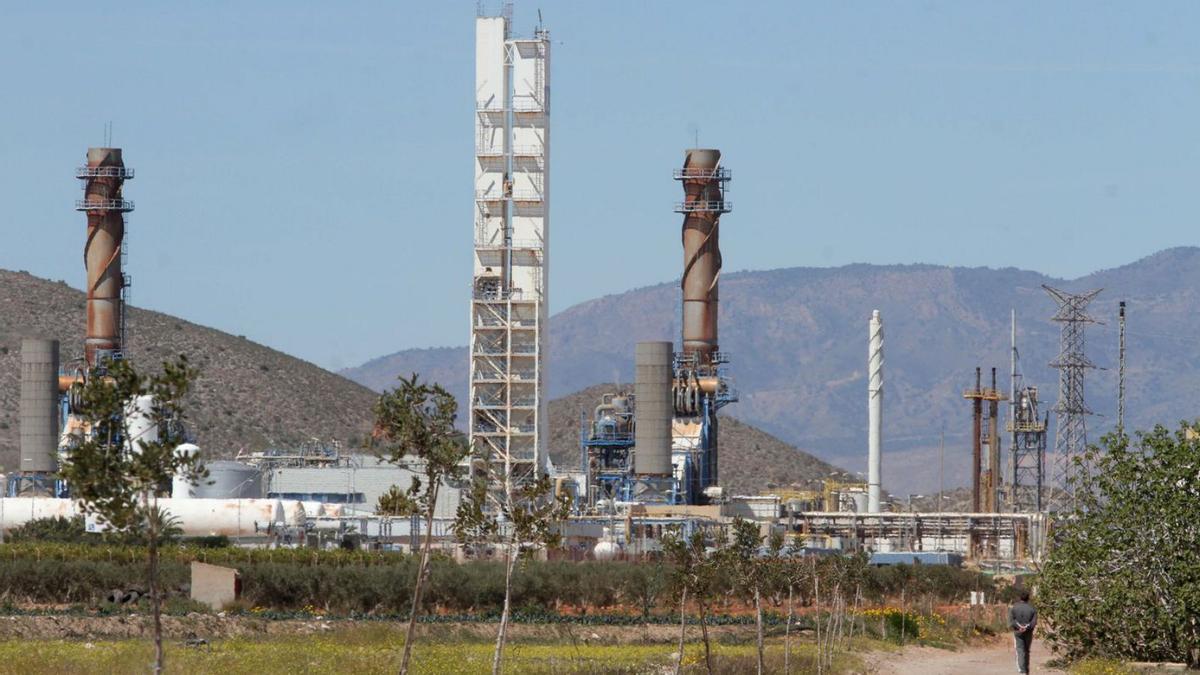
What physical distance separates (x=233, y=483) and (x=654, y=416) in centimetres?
2255

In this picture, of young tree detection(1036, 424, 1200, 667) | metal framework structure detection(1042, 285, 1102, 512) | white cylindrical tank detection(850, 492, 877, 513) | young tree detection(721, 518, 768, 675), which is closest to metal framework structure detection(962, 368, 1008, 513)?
metal framework structure detection(1042, 285, 1102, 512)

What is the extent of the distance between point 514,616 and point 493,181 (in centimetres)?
5185

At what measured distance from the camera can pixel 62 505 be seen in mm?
105438

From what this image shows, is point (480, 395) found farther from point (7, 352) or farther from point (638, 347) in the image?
point (7, 352)

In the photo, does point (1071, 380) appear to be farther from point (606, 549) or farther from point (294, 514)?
point (294, 514)

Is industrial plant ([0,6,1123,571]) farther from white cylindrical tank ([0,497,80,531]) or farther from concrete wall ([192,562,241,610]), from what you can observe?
concrete wall ([192,562,241,610])

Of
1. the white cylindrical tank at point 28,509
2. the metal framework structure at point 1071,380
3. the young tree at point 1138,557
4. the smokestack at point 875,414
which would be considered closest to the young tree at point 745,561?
the young tree at point 1138,557

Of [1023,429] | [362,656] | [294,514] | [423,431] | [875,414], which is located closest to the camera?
[423,431]

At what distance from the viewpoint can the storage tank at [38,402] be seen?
114500 millimetres

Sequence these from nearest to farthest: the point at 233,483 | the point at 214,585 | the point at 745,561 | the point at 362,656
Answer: the point at 745,561, the point at 362,656, the point at 214,585, the point at 233,483

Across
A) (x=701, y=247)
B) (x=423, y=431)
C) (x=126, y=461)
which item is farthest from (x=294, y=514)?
(x=126, y=461)

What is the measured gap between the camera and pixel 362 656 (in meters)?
45.8

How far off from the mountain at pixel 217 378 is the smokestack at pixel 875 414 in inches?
2165

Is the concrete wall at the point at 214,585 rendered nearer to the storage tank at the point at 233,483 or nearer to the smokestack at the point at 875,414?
the storage tank at the point at 233,483
